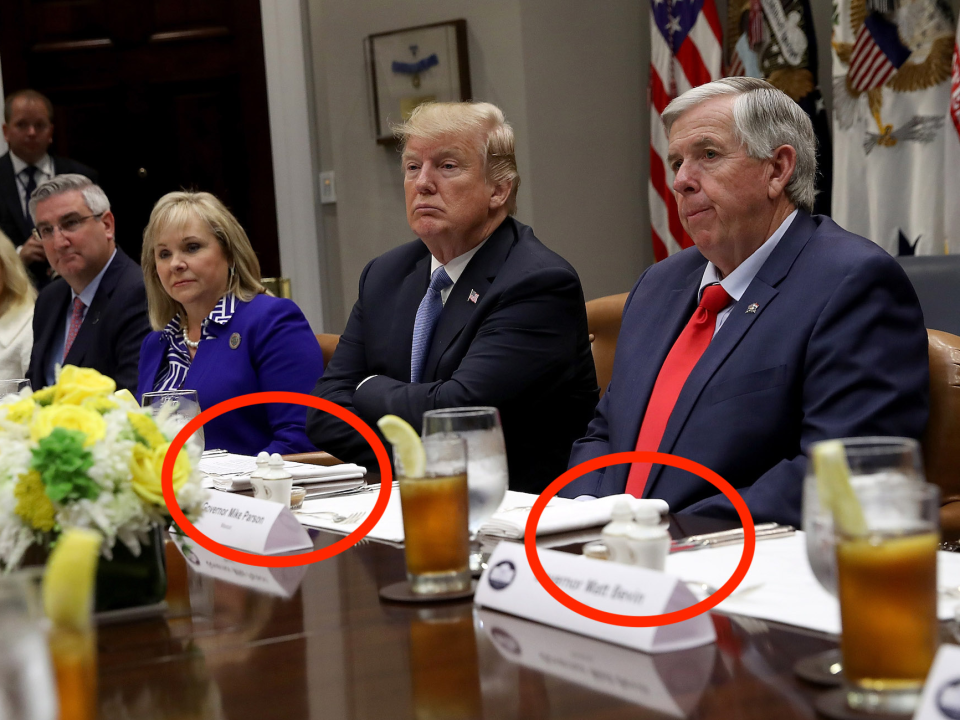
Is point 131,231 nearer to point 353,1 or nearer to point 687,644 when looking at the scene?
point 353,1

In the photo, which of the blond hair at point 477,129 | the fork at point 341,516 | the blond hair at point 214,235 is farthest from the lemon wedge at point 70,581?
the blond hair at point 214,235

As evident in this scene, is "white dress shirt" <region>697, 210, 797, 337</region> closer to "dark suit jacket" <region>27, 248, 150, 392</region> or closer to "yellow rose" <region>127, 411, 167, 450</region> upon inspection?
"yellow rose" <region>127, 411, 167, 450</region>

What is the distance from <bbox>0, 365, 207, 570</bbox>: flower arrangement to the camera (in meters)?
1.08

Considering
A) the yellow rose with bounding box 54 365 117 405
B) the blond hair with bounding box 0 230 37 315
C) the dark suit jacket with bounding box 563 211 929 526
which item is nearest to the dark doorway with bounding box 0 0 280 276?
the blond hair with bounding box 0 230 37 315

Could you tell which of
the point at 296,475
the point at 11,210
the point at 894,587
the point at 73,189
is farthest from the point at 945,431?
the point at 11,210

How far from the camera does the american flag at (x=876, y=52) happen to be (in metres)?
3.45

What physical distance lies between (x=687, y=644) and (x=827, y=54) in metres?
3.54

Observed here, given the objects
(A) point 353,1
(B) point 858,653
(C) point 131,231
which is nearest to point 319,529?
(B) point 858,653

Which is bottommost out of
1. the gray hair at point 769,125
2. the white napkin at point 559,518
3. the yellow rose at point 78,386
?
the white napkin at point 559,518

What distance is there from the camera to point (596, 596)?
0.97 m

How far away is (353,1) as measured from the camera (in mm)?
5102

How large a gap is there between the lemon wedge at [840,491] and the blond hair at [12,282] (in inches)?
165

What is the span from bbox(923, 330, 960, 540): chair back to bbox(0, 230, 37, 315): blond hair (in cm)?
359

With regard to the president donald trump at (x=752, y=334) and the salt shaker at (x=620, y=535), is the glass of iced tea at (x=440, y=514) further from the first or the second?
the president donald trump at (x=752, y=334)
